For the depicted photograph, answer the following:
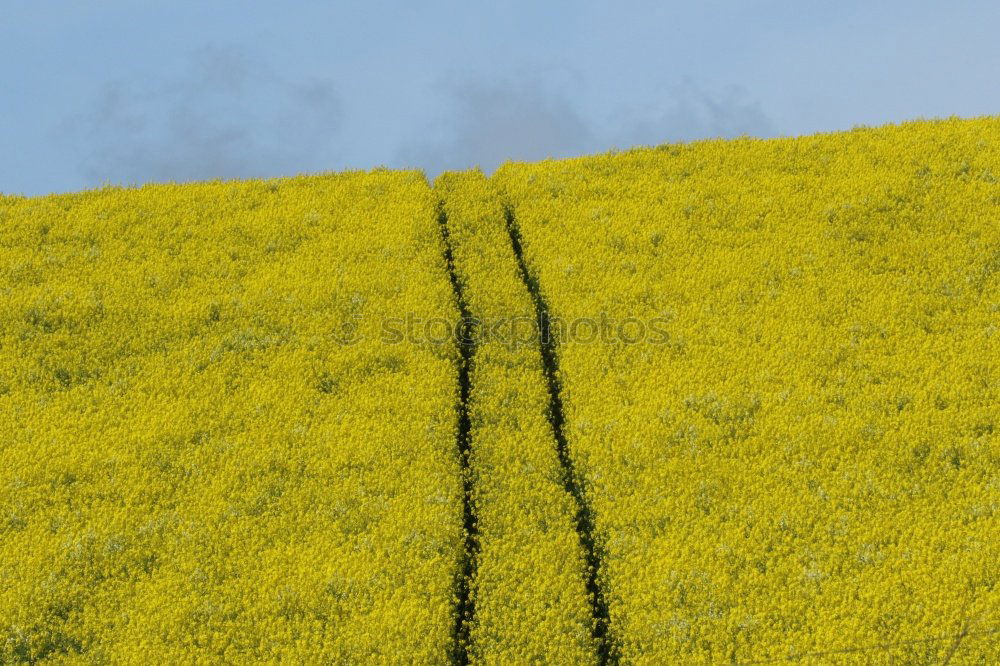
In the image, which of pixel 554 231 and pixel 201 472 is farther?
pixel 554 231

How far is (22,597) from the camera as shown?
17078 mm

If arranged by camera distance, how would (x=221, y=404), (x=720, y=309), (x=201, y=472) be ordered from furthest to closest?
1. (x=720, y=309)
2. (x=221, y=404)
3. (x=201, y=472)

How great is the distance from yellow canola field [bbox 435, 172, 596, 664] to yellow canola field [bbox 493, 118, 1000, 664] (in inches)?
30.0

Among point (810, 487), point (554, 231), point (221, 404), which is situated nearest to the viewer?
point (810, 487)

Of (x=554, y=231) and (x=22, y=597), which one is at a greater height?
(x=554, y=231)

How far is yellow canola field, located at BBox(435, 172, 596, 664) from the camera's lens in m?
16.1

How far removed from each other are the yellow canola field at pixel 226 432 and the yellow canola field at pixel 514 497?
68 centimetres

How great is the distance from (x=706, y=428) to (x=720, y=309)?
4.95 metres

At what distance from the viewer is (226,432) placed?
20.6 metres

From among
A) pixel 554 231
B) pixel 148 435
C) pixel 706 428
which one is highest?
pixel 554 231

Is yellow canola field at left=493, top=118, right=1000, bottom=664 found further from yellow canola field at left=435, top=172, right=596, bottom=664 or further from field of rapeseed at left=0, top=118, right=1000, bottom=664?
yellow canola field at left=435, top=172, right=596, bottom=664

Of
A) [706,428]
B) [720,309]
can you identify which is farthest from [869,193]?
[706,428]

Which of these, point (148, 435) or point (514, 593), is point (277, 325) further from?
point (514, 593)

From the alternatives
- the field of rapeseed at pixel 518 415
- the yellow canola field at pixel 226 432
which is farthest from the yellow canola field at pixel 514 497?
the yellow canola field at pixel 226 432
